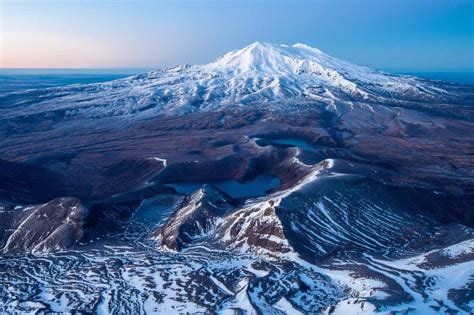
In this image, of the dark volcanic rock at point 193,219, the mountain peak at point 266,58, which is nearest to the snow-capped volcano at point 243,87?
the mountain peak at point 266,58

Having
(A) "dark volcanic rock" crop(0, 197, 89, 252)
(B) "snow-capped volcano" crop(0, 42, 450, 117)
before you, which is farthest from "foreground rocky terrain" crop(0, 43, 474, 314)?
(B) "snow-capped volcano" crop(0, 42, 450, 117)

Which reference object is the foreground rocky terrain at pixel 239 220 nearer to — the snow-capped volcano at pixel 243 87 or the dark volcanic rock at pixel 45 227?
the dark volcanic rock at pixel 45 227

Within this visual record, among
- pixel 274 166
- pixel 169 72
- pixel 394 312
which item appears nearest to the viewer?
pixel 394 312

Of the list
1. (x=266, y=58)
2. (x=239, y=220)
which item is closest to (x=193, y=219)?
(x=239, y=220)

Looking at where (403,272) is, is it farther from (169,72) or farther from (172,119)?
(169,72)

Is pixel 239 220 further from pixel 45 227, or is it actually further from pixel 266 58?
pixel 266 58

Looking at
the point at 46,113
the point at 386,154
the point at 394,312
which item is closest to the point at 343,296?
the point at 394,312

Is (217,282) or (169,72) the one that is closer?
(217,282)

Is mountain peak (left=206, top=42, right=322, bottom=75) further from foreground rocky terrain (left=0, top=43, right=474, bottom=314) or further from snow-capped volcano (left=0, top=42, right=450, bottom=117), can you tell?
foreground rocky terrain (left=0, top=43, right=474, bottom=314)
